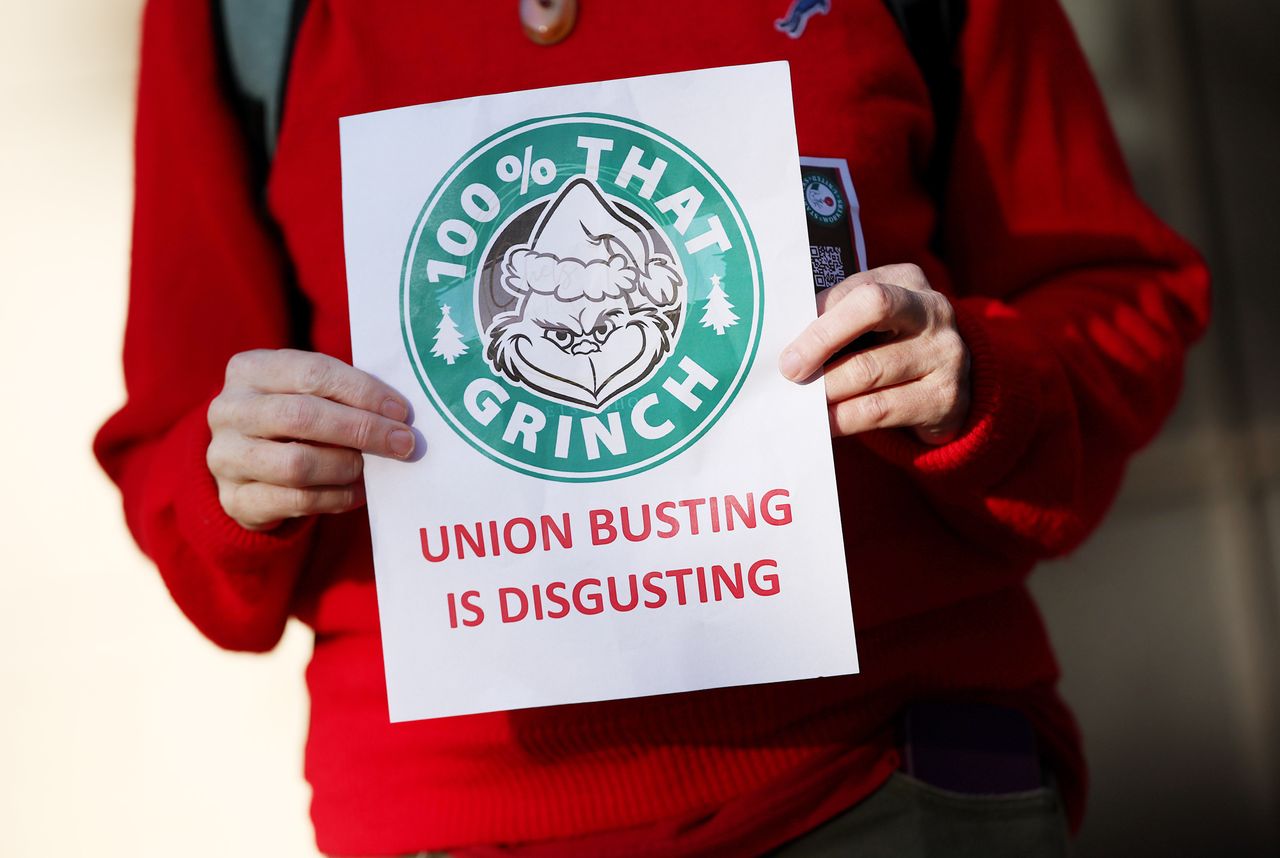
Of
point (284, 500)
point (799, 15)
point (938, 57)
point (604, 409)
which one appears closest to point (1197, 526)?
point (938, 57)

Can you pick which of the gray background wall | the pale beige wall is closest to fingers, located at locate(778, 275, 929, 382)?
the pale beige wall

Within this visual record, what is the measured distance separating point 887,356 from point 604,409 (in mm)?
172

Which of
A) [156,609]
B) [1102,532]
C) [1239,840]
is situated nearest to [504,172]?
[156,609]

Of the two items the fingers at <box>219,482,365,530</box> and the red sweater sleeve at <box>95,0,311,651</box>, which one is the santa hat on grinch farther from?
the red sweater sleeve at <box>95,0,311,651</box>

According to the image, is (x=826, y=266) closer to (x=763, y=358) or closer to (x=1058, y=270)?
(x=763, y=358)

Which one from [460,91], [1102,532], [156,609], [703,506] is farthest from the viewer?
[1102,532]

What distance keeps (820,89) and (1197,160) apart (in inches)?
45.0

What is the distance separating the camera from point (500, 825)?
76 centimetres

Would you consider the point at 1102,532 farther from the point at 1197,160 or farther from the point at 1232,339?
the point at 1197,160

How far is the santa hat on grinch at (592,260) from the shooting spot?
675 mm

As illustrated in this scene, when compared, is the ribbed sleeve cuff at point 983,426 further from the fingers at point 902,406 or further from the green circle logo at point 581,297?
the green circle logo at point 581,297

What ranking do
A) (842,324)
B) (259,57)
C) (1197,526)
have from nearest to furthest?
(842,324) < (259,57) < (1197,526)

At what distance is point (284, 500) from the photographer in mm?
708

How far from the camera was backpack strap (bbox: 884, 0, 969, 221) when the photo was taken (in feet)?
2.89
